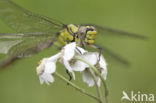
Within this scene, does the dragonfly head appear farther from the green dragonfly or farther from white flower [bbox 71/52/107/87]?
white flower [bbox 71/52/107/87]

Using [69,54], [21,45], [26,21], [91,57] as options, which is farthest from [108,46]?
[69,54]

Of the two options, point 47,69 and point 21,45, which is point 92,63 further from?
point 21,45

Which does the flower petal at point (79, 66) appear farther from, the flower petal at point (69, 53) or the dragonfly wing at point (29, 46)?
the dragonfly wing at point (29, 46)

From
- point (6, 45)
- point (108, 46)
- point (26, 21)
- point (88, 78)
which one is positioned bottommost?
point (108, 46)

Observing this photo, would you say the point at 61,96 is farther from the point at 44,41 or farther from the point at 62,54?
the point at 62,54

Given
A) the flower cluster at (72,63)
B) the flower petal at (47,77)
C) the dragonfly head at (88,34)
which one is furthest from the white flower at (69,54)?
the dragonfly head at (88,34)

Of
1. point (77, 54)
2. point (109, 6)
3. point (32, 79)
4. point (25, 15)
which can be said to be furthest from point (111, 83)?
point (77, 54)
